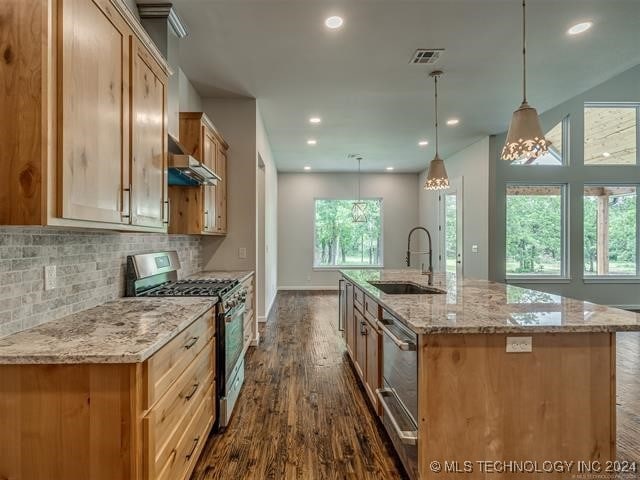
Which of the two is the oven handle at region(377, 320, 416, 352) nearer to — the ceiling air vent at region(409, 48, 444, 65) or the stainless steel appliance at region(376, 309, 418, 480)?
the stainless steel appliance at region(376, 309, 418, 480)

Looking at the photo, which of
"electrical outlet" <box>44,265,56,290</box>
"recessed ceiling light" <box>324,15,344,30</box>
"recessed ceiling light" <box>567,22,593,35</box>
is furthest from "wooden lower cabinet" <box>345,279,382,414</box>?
"recessed ceiling light" <box>567,22,593,35</box>

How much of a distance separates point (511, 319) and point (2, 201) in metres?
2.11

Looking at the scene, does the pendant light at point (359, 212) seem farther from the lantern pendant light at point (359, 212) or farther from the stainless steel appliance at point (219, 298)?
the stainless steel appliance at point (219, 298)

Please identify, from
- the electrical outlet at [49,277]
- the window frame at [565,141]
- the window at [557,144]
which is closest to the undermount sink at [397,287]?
the electrical outlet at [49,277]

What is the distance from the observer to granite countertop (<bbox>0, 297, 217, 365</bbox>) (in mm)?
1154

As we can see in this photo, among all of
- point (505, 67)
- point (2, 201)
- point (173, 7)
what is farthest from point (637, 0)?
point (2, 201)

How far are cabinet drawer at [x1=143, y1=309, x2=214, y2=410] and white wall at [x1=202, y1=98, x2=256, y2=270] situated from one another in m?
2.07

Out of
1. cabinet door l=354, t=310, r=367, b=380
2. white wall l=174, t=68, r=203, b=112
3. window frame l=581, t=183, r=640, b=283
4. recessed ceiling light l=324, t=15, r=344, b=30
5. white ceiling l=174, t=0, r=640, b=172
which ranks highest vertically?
white ceiling l=174, t=0, r=640, b=172

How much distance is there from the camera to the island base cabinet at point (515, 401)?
152 centimetres

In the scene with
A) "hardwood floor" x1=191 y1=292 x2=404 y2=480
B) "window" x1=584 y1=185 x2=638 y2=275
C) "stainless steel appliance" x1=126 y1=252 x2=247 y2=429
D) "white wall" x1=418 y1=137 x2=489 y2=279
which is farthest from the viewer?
"window" x1=584 y1=185 x2=638 y2=275

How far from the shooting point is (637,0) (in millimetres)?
2387

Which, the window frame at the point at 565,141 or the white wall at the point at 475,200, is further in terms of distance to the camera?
the window frame at the point at 565,141

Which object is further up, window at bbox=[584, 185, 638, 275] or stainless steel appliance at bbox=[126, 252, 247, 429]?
window at bbox=[584, 185, 638, 275]

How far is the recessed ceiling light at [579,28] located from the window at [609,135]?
13.0ft
